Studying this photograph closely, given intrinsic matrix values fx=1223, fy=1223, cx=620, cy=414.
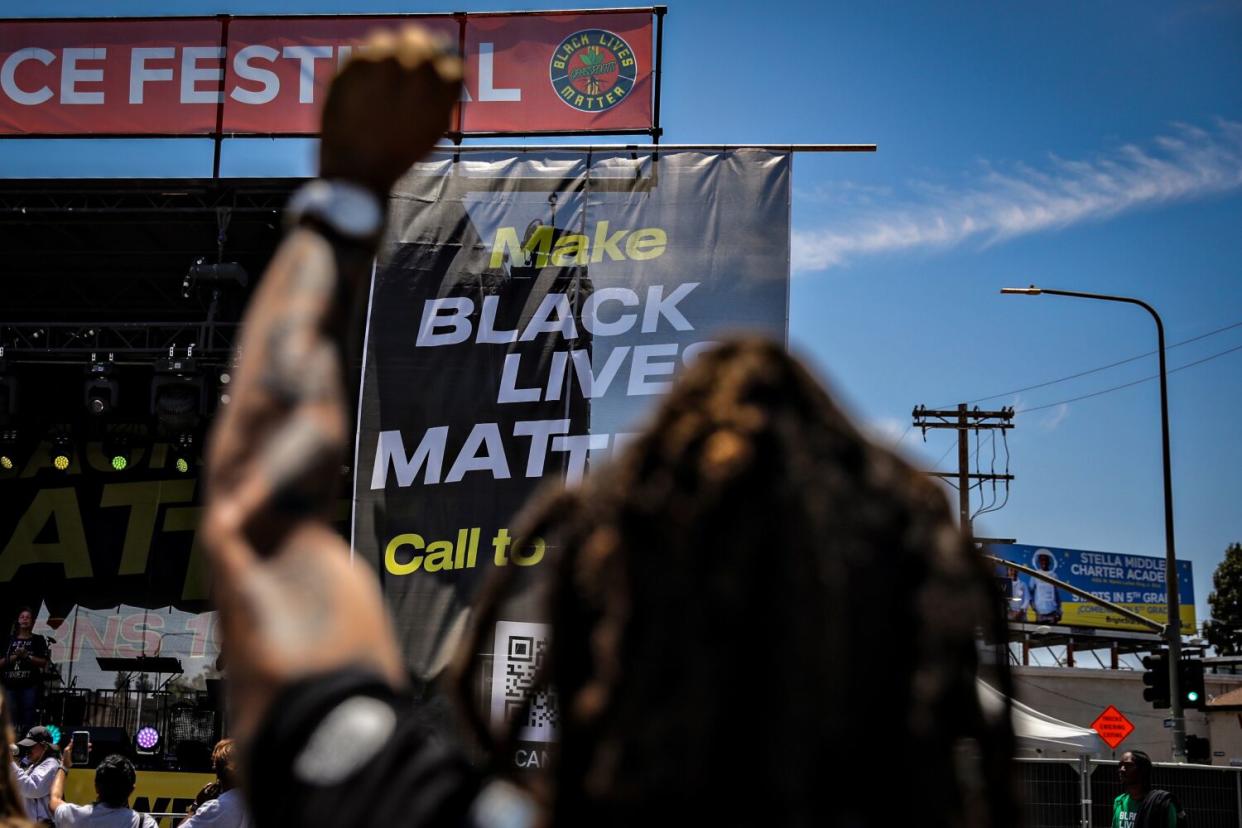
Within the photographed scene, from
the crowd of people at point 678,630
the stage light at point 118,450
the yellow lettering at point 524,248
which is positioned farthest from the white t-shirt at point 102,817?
the stage light at point 118,450

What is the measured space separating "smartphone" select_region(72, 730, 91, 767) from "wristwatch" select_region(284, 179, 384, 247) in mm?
13797

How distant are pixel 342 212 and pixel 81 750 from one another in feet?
47.8

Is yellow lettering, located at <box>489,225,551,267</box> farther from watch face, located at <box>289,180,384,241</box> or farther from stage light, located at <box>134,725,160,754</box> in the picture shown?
watch face, located at <box>289,180,384,241</box>

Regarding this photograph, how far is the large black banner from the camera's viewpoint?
1127cm

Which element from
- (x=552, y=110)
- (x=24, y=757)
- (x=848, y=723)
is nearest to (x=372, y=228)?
(x=848, y=723)

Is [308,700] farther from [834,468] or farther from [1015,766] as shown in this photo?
[1015,766]

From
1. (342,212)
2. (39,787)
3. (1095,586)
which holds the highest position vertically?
(1095,586)

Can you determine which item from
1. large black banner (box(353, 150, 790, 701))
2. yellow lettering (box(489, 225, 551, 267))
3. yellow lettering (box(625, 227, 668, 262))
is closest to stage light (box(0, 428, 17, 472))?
large black banner (box(353, 150, 790, 701))

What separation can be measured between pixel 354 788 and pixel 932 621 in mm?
372

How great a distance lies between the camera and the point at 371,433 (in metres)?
11.6

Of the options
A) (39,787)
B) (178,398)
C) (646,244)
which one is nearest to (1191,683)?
(646,244)

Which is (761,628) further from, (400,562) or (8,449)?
(8,449)

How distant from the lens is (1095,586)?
4881 cm

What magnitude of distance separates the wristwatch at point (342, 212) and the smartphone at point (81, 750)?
45.3 feet
